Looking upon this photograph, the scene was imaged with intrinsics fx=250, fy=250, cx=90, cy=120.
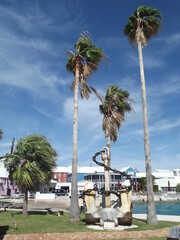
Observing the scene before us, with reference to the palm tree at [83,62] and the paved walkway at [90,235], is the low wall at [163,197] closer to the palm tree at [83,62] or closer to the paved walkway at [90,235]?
the palm tree at [83,62]

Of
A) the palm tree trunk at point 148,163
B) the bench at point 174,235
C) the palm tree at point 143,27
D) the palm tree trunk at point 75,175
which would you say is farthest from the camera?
the palm tree at point 143,27

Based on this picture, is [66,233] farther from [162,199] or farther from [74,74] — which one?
[162,199]

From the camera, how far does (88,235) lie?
36.9 ft

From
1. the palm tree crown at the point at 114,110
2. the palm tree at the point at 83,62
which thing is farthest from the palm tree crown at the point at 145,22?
the palm tree crown at the point at 114,110

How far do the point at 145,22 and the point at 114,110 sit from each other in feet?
30.6

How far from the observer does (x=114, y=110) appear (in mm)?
25078

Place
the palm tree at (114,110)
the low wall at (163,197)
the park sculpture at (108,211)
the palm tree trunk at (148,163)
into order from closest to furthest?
the park sculpture at (108,211) → the palm tree trunk at (148,163) → the palm tree at (114,110) → the low wall at (163,197)

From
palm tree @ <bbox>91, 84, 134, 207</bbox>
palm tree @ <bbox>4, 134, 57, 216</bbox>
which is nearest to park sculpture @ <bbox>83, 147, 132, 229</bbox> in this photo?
palm tree @ <bbox>4, 134, 57, 216</bbox>

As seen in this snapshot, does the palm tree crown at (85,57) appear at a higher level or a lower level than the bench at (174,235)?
higher

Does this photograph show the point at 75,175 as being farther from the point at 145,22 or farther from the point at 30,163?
the point at 145,22

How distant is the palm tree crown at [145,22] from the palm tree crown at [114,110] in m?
7.17

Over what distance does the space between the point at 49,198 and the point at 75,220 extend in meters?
27.9

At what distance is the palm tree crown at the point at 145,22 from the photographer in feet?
59.4

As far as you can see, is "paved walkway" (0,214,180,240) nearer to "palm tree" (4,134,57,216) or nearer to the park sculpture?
the park sculpture
